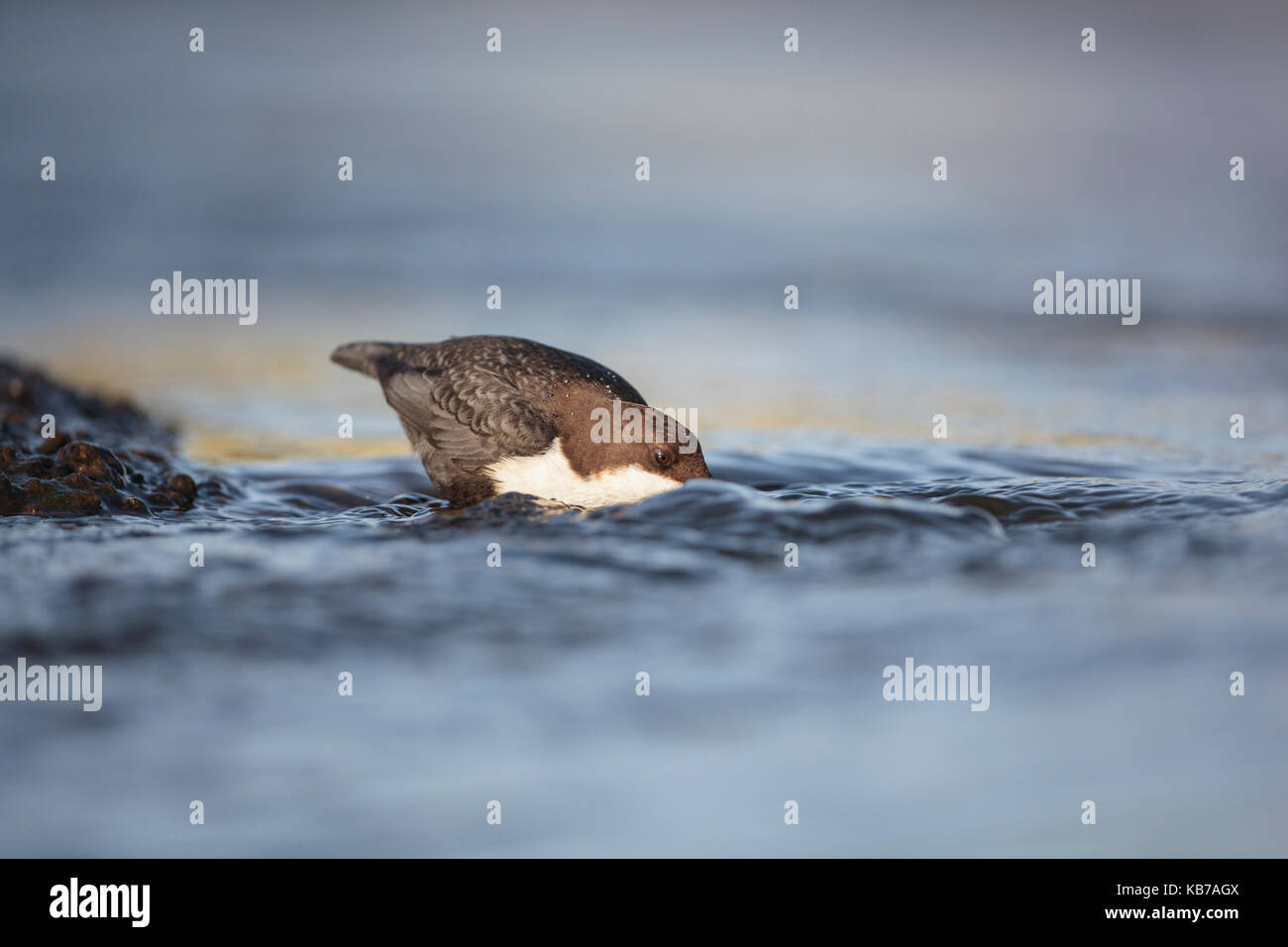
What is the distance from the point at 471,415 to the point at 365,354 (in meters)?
1.52

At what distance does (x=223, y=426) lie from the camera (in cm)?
987

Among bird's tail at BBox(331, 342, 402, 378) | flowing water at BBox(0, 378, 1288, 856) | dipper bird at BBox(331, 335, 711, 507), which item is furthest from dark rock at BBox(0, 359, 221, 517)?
dipper bird at BBox(331, 335, 711, 507)

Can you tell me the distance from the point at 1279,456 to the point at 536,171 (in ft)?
36.2

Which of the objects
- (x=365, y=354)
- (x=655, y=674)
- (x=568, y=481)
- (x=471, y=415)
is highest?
(x=365, y=354)

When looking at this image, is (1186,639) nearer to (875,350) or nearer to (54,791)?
(54,791)

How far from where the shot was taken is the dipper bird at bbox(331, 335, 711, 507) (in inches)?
255

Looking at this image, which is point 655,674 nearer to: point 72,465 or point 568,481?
point 568,481

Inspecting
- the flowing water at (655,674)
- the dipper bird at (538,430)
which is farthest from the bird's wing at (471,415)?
the flowing water at (655,674)

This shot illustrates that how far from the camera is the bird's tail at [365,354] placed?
791cm

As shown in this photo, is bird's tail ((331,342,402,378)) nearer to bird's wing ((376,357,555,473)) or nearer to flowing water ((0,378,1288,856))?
bird's wing ((376,357,555,473))

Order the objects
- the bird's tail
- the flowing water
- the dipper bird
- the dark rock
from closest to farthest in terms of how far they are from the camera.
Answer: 1. the flowing water
2. the dipper bird
3. the dark rock
4. the bird's tail

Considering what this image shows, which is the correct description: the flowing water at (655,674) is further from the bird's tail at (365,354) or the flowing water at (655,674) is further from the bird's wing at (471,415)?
the bird's tail at (365,354)

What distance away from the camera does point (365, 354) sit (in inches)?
315

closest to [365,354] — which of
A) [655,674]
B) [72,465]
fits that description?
[72,465]
